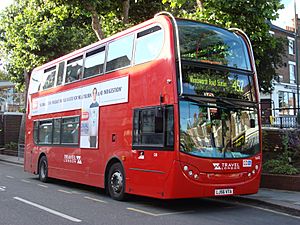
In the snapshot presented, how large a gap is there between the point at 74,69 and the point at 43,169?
4409mm

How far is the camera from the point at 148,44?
32.1 ft

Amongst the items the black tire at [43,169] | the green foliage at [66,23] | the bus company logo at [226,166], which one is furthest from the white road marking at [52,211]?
the green foliage at [66,23]

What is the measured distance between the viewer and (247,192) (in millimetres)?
9297

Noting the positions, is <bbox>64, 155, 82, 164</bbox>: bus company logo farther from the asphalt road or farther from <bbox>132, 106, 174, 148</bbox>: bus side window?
<bbox>132, 106, 174, 148</bbox>: bus side window

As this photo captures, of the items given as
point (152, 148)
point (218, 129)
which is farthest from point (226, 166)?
point (152, 148)

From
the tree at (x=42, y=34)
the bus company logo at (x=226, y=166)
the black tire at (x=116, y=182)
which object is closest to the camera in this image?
the bus company logo at (x=226, y=166)

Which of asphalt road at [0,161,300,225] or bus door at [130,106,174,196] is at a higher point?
bus door at [130,106,174,196]

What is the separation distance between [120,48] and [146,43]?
130 cm

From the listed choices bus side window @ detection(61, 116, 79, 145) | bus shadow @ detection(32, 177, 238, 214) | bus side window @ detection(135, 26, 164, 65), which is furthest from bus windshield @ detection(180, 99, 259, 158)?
bus side window @ detection(61, 116, 79, 145)

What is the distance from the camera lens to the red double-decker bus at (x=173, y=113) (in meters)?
8.62

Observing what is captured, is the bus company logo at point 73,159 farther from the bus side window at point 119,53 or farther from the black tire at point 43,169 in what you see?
the bus side window at point 119,53

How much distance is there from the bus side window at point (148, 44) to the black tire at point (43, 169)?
6852mm

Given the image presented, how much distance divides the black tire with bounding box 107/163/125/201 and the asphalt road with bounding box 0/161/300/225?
0.64 ft

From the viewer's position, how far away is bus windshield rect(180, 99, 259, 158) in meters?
8.62
